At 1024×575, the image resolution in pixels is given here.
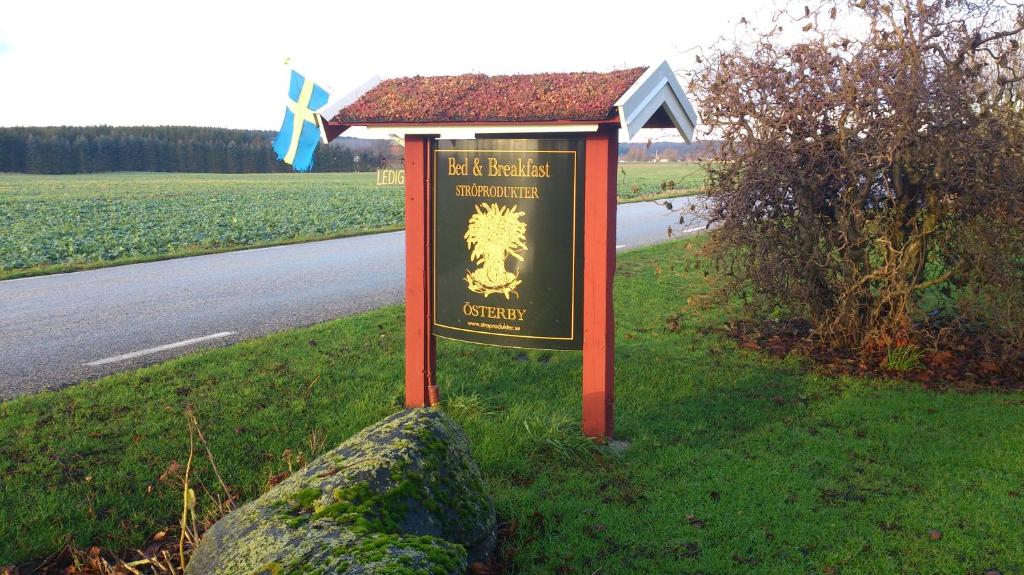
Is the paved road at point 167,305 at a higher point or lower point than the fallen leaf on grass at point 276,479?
higher

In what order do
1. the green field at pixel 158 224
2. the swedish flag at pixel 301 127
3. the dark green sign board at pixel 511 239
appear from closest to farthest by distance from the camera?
the dark green sign board at pixel 511 239 → the swedish flag at pixel 301 127 → the green field at pixel 158 224

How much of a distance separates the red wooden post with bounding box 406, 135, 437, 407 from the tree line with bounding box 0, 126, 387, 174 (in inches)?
2314

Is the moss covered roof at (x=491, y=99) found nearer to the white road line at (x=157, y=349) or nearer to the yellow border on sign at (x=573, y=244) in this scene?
the yellow border on sign at (x=573, y=244)

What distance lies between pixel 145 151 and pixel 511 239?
2955 inches

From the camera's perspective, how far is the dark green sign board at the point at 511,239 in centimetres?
583

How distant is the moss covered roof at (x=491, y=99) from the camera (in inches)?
217

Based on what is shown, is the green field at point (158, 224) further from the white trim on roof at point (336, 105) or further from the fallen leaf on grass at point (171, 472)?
the fallen leaf on grass at point (171, 472)

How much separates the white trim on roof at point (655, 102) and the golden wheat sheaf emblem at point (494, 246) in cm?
106

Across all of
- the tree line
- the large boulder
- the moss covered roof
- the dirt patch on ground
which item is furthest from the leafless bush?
the tree line

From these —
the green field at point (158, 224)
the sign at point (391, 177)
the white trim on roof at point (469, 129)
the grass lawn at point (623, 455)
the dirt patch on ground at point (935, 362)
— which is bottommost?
the grass lawn at point (623, 455)

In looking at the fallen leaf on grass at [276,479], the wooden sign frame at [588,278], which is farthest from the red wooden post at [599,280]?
the fallen leaf on grass at [276,479]

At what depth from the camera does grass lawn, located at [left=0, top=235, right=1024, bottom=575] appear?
452cm

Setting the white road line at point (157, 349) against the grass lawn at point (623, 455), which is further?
the white road line at point (157, 349)

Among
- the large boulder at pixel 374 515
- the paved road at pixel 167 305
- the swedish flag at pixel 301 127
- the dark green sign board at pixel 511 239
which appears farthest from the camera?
the paved road at pixel 167 305
